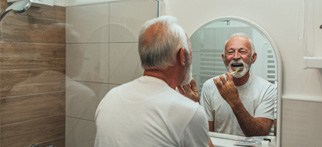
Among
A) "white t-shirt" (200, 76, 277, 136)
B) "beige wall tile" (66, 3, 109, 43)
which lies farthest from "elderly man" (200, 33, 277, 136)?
"beige wall tile" (66, 3, 109, 43)

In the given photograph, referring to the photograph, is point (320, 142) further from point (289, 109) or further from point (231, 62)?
point (231, 62)

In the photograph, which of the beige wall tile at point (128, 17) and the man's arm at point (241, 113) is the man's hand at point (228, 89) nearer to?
the man's arm at point (241, 113)

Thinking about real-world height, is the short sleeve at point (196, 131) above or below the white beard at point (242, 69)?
below

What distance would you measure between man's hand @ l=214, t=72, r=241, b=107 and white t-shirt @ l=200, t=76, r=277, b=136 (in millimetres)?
18

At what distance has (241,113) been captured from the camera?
1.45m

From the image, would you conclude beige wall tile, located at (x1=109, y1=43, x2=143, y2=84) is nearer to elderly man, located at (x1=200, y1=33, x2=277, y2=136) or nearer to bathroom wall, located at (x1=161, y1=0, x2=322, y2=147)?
elderly man, located at (x1=200, y1=33, x2=277, y2=136)

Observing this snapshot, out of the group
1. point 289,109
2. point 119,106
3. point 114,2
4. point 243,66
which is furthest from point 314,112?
point 114,2

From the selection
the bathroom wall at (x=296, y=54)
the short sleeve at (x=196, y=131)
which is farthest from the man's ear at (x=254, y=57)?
the short sleeve at (x=196, y=131)

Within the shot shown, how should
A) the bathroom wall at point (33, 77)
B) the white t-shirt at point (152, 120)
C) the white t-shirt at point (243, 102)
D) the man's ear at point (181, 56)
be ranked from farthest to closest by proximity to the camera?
1. the bathroom wall at point (33, 77)
2. the white t-shirt at point (243, 102)
3. the man's ear at point (181, 56)
4. the white t-shirt at point (152, 120)

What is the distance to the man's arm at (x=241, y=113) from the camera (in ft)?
4.62

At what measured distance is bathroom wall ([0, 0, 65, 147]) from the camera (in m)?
1.60

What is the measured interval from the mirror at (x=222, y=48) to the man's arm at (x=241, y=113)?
1.5 inches

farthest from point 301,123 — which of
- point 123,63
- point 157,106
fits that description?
point 123,63

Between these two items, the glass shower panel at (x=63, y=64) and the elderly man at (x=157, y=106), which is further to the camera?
the glass shower panel at (x=63, y=64)
